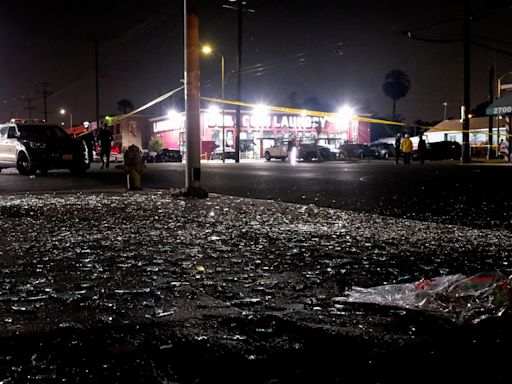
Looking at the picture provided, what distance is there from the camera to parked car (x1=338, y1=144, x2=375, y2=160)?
5245 centimetres

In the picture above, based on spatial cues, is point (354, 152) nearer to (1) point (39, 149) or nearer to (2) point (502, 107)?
(2) point (502, 107)

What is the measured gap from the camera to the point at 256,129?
204 ft

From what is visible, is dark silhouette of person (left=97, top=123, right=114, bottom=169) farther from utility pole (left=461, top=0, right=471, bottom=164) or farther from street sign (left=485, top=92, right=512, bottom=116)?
street sign (left=485, top=92, right=512, bottom=116)

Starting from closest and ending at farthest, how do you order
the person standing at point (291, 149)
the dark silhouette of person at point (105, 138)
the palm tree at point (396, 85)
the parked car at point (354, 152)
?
the dark silhouette of person at point (105, 138)
the person standing at point (291, 149)
the parked car at point (354, 152)
the palm tree at point (396, 85)

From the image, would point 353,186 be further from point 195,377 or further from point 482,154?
point 482,154

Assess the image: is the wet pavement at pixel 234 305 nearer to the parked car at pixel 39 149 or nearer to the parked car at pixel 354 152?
the parked car at pixel 39 149

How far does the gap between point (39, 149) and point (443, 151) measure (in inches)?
1330

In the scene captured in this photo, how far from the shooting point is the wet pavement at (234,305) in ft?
9.02

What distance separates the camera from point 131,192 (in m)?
13.6

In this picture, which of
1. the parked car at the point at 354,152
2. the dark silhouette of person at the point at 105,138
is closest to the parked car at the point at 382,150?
the parked car at the point at 354,152

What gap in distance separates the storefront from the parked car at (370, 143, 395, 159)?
4.23m

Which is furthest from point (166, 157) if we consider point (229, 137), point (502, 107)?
point (502, 107)

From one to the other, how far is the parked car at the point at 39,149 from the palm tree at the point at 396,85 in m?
101

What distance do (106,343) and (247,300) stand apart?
3.80 feet
